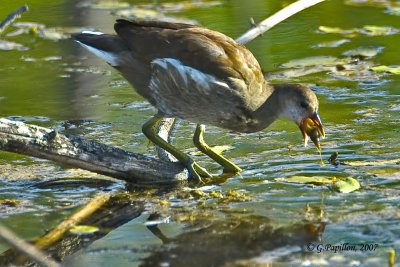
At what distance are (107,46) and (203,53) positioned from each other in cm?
72

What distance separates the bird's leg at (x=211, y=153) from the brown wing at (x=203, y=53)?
380 mm

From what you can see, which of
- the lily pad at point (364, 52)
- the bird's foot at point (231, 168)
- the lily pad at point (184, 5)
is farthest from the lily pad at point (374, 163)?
the lily pad at point (184, 5)

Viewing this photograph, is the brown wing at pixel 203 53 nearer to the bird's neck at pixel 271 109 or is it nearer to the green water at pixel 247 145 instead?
the bird's neck at pixel 271 109

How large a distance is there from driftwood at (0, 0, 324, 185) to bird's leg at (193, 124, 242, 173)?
252 mm

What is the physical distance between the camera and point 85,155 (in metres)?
5.88

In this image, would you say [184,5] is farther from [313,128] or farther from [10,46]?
[313,128]

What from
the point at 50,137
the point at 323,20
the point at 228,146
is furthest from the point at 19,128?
the point at 323,20

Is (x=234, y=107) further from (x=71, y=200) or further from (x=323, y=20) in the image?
(x=323, y=20)

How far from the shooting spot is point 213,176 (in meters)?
6.36

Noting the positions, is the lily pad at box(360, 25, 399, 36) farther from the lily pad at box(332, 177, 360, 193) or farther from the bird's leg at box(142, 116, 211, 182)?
the lily pad at box(332, 177, 360, 193)

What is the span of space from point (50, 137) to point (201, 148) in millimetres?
1229

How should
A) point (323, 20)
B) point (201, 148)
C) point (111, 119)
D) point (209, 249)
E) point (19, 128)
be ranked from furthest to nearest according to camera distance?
point (323, 20) < point (111, 119) < point (201, 148) < point (19, 128) < point (209, 249)

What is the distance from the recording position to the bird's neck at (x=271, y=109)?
634cm

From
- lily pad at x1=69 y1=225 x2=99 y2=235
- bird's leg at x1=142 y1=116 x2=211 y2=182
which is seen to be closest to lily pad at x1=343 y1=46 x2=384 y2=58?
bird's leg at x1=142 y1=116 x2=211 y2=182
